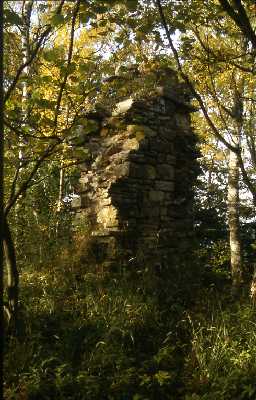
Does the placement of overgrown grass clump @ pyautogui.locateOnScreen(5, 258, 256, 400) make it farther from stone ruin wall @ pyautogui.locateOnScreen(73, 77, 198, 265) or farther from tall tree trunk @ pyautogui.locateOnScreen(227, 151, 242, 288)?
tall tree trunk @ pyautogui.locateOnScreen(227, 151, 242, 288)

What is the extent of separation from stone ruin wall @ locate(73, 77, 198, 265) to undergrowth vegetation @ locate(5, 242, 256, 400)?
1.05m

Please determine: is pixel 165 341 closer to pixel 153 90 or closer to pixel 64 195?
pixel 153 90

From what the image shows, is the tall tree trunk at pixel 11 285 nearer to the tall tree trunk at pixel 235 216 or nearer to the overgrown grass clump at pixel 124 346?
the overgrown grass clump at pixel 124 346

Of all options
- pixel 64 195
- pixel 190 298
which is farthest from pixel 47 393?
pixel 64 195

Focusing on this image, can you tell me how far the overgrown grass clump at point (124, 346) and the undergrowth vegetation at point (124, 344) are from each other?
0.01 metres

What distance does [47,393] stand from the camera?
157 inches

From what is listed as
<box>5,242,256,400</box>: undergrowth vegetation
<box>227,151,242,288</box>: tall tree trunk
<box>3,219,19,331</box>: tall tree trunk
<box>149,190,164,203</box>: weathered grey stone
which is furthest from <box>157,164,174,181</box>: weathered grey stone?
<box>3,219,19,331</box>: tall tree trunk

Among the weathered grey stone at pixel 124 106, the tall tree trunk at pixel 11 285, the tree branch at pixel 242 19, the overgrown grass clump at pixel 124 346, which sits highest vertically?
the weathered grey stone at pixel 124 106

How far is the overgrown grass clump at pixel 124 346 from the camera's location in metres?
4.04

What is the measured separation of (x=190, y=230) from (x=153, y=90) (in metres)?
2.92

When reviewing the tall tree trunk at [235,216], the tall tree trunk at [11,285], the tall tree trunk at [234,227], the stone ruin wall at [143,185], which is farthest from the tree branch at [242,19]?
the tall tree trunk at [234,227]

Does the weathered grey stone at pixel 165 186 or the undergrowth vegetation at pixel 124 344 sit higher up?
the weathered grey stone at pixel 165 186

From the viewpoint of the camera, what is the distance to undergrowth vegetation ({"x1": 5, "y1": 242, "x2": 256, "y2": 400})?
13.3ft

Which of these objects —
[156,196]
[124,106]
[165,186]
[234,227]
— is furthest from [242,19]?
[234,227]
